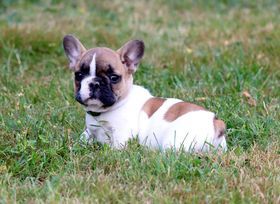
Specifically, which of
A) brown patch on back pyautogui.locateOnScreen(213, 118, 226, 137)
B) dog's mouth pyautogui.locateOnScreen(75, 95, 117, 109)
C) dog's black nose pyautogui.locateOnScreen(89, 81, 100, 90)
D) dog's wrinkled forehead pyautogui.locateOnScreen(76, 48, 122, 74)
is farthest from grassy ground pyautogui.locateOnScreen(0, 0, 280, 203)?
dog's wrinkled forehead pyautogui.locateOnScreen(76, 48, 122, 74)

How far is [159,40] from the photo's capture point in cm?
845

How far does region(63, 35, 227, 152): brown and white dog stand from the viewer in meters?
5.16

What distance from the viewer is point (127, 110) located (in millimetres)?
5387

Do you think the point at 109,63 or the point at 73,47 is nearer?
the point at 109,63

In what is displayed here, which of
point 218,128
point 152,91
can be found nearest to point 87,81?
point 218,128

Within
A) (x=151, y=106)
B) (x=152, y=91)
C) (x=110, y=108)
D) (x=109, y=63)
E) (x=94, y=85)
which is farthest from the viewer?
(x=152, y=91)

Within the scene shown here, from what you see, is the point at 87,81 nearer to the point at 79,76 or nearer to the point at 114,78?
the point at 79,76

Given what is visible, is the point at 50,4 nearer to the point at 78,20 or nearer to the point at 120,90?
the point at 78,20

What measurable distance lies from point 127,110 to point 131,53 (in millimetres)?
460

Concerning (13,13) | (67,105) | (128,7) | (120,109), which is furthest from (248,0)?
(120,109)

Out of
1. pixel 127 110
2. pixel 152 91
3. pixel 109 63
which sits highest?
pixel 109 63

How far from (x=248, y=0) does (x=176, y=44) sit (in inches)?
105

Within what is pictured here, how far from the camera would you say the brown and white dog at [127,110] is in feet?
16.9

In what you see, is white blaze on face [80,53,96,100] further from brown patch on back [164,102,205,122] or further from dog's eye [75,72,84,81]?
brown patch on back [164,102,205,122]
